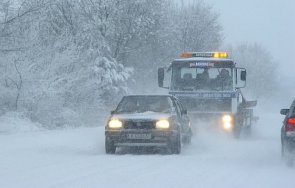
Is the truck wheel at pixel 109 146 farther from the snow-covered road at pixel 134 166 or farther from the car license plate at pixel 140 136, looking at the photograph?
the car license plate at pixel 140 136

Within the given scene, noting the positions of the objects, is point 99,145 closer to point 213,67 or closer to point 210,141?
point 210,141

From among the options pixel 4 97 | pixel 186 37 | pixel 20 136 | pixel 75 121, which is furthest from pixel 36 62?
pixel 186 37

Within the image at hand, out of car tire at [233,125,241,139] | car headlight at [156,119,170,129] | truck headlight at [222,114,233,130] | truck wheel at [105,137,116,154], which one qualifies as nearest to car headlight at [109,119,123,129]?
truck wheel at [105,137,116,154]

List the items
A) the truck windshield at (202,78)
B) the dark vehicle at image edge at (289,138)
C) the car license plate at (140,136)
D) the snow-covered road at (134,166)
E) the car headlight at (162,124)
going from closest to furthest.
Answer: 1. the snow-covered road at (134,166)
2. the dark vehicle at image edge at (289,138)
3. the car license plate at (140,136)
4. the car headlight at (162,124)
5. the truck windshield at (202,78)

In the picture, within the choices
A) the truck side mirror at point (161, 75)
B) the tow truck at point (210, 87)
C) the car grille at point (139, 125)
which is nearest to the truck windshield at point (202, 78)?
the tow truck at point (210, 87)

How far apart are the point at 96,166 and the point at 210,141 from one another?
29.9 feet

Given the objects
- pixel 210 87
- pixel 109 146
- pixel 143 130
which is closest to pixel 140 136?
pixel 143 130

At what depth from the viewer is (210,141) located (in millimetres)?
21844

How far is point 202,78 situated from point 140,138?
7.07 m

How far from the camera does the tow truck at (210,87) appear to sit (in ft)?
72.4

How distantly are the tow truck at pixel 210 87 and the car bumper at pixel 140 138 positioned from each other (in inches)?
224

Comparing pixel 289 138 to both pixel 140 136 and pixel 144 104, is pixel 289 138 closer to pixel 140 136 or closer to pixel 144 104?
pixel 140 136

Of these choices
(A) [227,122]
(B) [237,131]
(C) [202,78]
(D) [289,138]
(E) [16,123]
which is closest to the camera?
(D) [289,138]

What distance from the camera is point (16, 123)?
29391 millimetres
